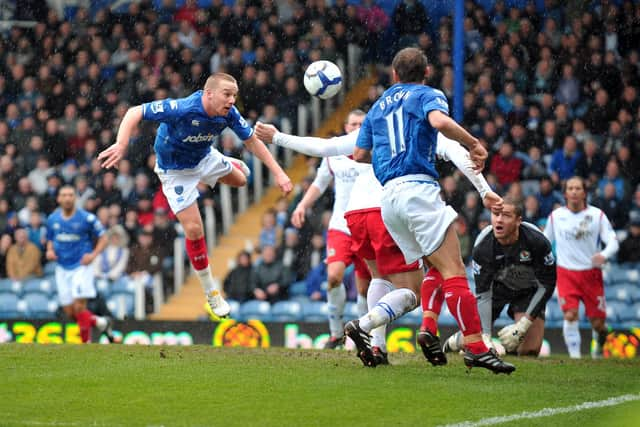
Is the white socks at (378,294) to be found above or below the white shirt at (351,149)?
below

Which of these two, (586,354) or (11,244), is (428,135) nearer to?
(586,354)

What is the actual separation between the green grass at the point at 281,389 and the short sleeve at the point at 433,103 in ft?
6.04

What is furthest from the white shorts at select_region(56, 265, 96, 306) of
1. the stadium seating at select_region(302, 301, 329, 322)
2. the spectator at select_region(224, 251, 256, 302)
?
the stadium seating at select_region(302, 301, 329, 322)

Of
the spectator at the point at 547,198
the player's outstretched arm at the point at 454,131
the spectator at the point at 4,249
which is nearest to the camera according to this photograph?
the player's outstretched arm at the point at 454,131

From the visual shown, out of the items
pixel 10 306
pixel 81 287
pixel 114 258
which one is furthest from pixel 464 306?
pixel 10 306

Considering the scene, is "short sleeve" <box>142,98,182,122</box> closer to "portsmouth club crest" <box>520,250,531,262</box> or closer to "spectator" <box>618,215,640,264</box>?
"portsmouth club crest" <box>520,250,531,262</box>

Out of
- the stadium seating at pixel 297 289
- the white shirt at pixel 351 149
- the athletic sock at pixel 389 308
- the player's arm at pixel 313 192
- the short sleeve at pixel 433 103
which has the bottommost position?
the stadium seating at pixel 297 289

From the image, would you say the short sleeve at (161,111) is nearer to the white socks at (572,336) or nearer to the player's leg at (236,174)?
the player's leg at (236,174)

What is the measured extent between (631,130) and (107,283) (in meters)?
8.48

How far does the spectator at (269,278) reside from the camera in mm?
17609

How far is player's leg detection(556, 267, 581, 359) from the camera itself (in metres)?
13.3

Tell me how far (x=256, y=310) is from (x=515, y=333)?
7.42 meters

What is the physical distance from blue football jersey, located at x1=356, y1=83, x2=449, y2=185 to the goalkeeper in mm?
2544

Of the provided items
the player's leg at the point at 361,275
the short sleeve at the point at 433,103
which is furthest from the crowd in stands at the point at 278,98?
the short sleeve at the point at 433,103
